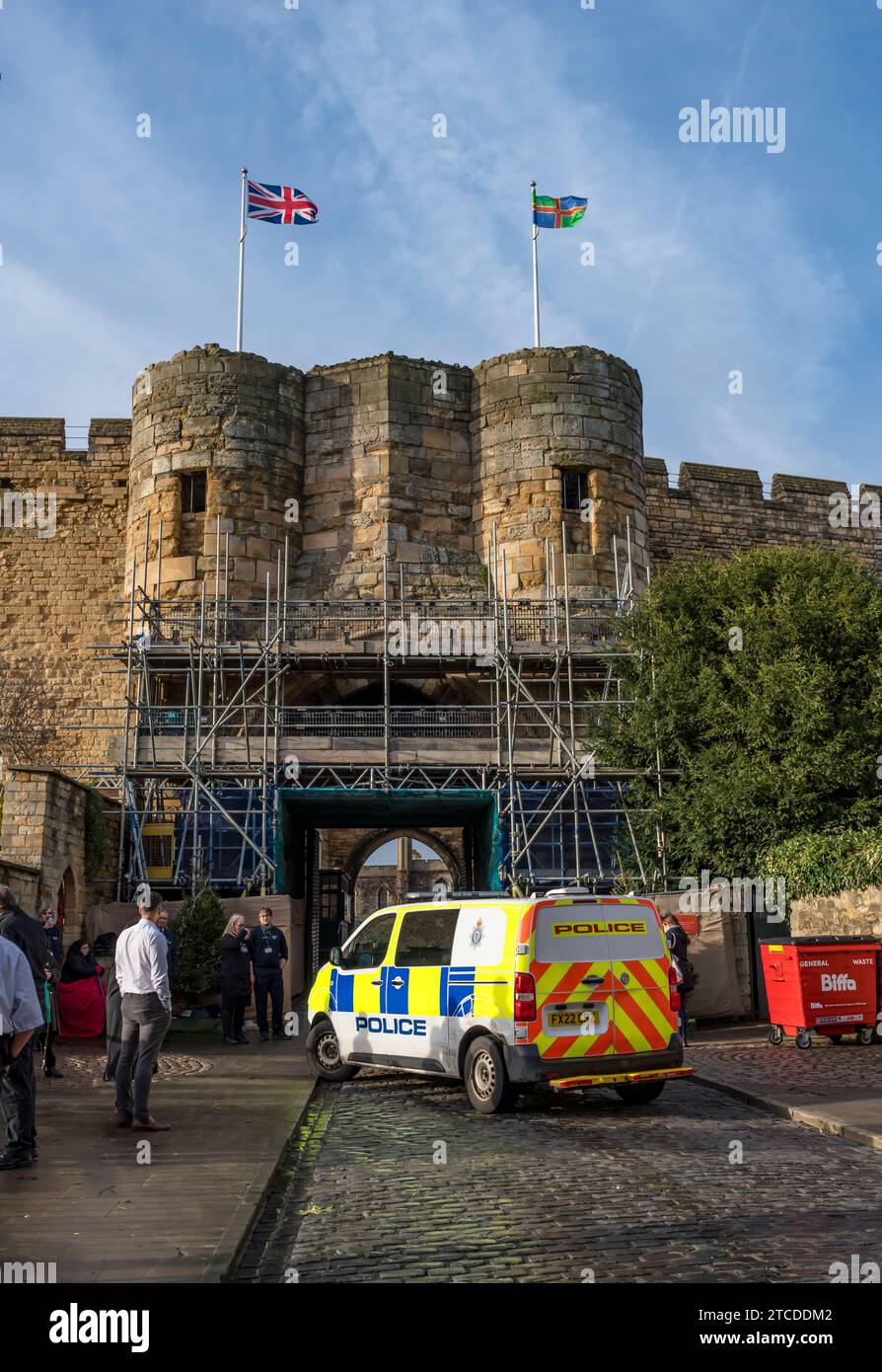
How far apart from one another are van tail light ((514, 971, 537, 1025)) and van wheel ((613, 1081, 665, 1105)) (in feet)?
3.93

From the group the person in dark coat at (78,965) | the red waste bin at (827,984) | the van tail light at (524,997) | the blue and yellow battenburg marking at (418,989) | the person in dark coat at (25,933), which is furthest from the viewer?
the person in dark coat at (78,965)

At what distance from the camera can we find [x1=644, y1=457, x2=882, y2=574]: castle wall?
2897cm

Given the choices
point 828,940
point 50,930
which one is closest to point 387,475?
point 50,930

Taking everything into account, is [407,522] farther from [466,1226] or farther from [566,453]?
[466,1226]

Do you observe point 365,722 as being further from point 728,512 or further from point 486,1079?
point 486,1079

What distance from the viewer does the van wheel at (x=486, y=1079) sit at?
844 centimetres

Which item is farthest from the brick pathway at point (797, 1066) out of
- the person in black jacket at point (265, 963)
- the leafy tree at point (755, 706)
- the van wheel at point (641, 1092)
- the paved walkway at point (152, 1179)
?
the person in black jacket at point (265, 963)

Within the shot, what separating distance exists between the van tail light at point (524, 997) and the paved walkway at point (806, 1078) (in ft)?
6.19

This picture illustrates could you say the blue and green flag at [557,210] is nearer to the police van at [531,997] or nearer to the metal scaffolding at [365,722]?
the metal scaffolding at [365,722]

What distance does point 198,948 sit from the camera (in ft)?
50.4

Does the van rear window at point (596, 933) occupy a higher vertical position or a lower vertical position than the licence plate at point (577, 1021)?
higher

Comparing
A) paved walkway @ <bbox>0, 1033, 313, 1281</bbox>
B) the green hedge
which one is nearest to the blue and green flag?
the green hedge

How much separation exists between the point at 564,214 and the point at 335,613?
370 inches

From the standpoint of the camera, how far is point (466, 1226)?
5.21 meters
